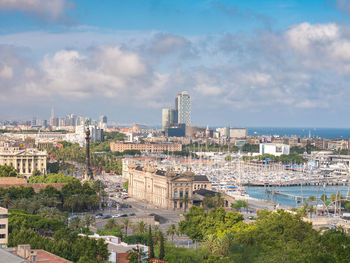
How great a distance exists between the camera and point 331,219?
72000 millimetres

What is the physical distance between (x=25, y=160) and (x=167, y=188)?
49.8 m

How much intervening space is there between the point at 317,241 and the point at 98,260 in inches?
721

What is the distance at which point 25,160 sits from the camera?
414ft

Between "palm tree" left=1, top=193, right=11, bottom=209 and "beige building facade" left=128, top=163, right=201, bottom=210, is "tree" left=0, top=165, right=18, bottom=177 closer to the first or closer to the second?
"beige building facade" left=128, top=163, right=201, bottom=210

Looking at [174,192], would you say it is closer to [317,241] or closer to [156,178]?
[156,178]

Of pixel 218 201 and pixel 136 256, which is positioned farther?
pixel 218 201

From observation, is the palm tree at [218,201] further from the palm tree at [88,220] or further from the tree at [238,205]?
the palm tree at [88,220]

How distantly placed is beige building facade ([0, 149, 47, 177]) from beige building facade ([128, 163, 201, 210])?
3627 centimetres

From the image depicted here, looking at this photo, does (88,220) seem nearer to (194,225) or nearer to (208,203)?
(194,225)

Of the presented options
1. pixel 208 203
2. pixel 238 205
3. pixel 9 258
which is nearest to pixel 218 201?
pixel 208 203

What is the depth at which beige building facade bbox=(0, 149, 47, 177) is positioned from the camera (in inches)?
4924

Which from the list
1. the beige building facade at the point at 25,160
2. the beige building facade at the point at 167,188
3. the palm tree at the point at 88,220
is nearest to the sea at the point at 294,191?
the beige building facade at the point at 167,188

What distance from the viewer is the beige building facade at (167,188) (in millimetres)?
87312

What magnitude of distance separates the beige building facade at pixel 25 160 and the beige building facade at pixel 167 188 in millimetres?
36272
